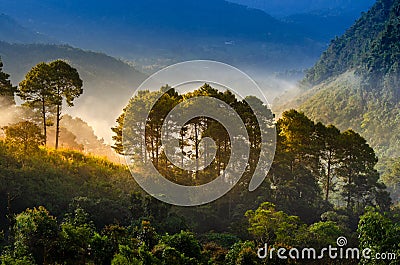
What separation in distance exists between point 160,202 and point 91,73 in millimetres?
151401

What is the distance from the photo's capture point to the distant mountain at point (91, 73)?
489 ft

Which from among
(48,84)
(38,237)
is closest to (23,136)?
(48,84)

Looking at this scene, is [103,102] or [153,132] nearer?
[153,132]

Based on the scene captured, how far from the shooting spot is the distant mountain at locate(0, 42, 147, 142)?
149 metres

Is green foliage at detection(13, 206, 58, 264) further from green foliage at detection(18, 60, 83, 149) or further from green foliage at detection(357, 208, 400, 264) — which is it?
green foliage at detection(18, 60, 83, 149)

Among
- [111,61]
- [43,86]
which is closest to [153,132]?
[43,86]

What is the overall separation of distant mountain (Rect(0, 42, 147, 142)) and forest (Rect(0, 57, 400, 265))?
374 ft

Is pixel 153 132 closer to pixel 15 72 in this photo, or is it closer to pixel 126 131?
pixel 126 131

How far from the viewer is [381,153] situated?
225ft

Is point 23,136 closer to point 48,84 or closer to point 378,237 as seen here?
point 48,84

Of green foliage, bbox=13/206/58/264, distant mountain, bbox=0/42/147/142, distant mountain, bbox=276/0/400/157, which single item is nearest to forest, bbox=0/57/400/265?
green foliage, bbox=13/206/58/264

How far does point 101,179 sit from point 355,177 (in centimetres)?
1653

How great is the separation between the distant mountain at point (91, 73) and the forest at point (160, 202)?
114 metres

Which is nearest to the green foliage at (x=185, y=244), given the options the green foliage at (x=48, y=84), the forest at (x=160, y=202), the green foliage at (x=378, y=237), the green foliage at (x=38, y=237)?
the forest at (x=160, y=202)
